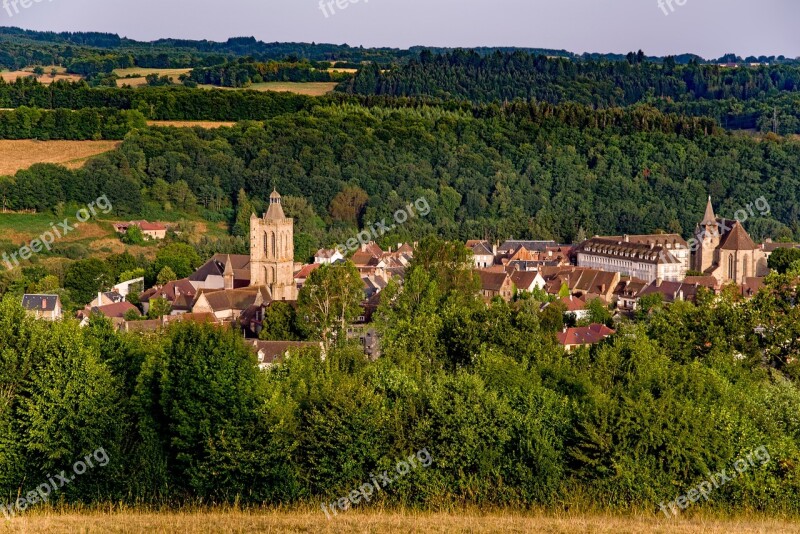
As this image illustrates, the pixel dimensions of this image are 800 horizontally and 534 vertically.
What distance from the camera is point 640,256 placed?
245 ft

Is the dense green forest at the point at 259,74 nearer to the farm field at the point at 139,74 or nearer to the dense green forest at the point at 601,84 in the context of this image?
the farm field at the point at 139,74

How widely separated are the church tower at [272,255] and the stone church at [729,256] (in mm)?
27731

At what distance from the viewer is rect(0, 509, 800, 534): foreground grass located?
1825cm

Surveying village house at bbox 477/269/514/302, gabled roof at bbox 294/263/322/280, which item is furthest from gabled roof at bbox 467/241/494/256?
gabled roof at bbox 294/263/322/280

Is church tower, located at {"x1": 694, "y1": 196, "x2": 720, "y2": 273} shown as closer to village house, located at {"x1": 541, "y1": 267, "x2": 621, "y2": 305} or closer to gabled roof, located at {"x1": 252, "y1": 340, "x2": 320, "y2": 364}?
village house, located at {"x1": 541, "y1": 267, "x2": 621, "y2": 305}

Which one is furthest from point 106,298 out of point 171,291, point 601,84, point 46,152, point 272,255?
point 601,84

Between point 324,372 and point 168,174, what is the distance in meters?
70.6

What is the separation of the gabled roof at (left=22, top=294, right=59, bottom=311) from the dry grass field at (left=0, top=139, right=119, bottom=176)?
126ft

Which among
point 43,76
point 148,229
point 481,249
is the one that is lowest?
point 481,249

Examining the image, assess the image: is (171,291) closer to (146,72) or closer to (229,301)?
(229,301)

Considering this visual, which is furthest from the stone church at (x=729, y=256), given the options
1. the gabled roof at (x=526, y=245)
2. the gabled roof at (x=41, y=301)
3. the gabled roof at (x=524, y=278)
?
the gabled roof at (x=41, y=301)

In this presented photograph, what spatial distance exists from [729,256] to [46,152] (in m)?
55.5

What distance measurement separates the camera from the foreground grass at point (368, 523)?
18250 mm

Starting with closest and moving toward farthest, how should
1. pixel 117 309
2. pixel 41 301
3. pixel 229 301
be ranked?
pixel 41 301 < pixel 117 309 < pixel 229 301
